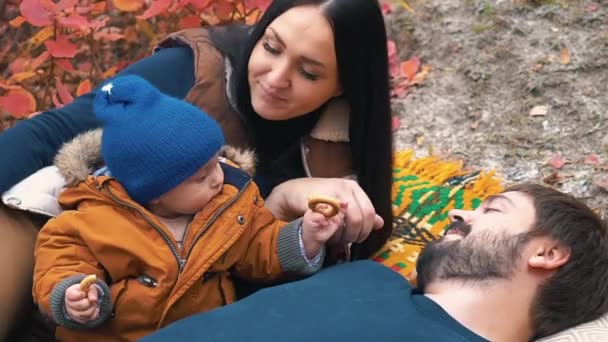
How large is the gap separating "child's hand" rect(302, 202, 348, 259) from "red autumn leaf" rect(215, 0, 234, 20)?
1747mm

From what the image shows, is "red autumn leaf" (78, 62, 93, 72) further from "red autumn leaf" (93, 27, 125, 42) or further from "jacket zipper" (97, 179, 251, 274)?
"jacket zipper" (97, 179, 251, 274)

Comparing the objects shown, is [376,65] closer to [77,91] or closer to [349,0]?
[349,0]

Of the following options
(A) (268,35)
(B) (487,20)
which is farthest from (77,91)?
(B) (487,20)

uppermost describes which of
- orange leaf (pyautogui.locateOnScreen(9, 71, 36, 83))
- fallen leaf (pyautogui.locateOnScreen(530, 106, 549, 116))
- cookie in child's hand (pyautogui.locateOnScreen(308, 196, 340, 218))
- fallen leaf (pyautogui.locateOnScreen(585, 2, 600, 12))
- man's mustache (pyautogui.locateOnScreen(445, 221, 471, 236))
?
fallen leaf (pyautogui.locateOnScreen(585, 2, 600, 12))

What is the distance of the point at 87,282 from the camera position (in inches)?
65.2

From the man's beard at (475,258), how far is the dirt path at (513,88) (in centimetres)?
135

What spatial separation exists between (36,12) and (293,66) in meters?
1.19

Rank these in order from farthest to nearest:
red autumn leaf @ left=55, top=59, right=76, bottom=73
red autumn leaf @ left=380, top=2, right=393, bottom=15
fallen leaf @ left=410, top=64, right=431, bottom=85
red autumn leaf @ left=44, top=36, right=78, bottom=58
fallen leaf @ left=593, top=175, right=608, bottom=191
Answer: red autumn leaf @ left=380, top=2, right=393, bottom=15 < fallen leaf @ left=410, top=64, right=431, bottom=85 < red autumn leaf @ left=55, top=59, right=76, bottom=73 < fallen leaf @ left=593, top=175, right=608, bottom=191 < red autumn leaf @ left=44, top=36, right=78, bottom=58

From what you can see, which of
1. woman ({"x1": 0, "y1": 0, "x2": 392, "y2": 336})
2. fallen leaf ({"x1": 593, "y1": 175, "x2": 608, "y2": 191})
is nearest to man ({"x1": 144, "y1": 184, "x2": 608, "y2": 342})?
woman ({"x1": 0, "y1": 0, "x2": 392, "y2": 336})

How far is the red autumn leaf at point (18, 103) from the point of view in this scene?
3066 mm

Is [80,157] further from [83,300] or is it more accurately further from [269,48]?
[269,48]

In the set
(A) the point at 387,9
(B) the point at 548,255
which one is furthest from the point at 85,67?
(B) the point at 548,255

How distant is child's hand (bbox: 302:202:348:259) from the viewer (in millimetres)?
1960

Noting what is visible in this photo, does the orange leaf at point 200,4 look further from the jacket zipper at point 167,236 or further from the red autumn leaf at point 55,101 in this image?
the jacket zipper at point 167,236
